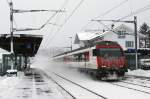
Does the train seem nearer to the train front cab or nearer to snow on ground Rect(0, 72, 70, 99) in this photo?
the train front cab

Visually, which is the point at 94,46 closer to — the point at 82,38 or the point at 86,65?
the point at 86,65

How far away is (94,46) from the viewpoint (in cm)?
3042

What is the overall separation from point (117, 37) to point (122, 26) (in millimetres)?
3373

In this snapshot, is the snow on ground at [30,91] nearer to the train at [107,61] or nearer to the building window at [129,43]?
the train at [107,61]

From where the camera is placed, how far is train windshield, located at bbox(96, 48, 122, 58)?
2962 centimetres

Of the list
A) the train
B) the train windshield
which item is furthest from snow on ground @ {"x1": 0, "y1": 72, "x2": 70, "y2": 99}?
the train windshield

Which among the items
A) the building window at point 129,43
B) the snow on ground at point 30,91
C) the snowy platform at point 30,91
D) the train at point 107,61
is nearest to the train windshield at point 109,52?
the train at point 107,61

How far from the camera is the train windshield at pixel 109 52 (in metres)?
29.6

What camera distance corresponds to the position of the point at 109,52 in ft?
98.4

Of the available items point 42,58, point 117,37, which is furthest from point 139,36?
point 42,58

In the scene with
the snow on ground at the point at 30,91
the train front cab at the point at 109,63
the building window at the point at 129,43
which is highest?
the building window at the point at 129,43

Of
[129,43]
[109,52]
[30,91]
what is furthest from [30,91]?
[129,43]

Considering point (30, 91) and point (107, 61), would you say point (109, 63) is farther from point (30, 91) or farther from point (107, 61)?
point (30, 91)

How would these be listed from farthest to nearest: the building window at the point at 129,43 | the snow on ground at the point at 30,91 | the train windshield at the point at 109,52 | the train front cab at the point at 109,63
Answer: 1. the building window at the point at 129,43
2. the train windshield at the point at 109,52
3. the train front cab at the point at 109,63
4. the snow on ground at the point at 30,91
